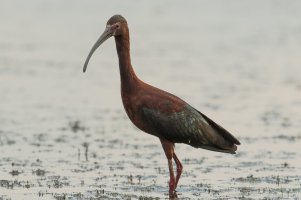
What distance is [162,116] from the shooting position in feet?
35.0

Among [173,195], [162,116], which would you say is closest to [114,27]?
[162,116]

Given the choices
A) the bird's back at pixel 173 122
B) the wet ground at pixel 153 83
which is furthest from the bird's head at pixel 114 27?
the wet ground at pixel 153 83

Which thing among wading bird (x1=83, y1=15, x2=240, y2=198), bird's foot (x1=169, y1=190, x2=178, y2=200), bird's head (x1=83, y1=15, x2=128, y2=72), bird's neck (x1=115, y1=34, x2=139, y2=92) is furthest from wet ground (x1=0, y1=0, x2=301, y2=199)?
bird's head (x1=83, y1=15, x2=128, y2=72)

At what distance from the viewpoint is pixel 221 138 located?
35.9 ft

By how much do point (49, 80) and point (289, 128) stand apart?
19.9 feet

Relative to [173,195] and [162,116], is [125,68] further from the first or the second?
[173,195]

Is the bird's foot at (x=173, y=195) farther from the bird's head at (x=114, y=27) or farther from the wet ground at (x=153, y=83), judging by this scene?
the bird's head at (x=114, y=27)

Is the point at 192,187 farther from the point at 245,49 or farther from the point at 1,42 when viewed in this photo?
the point at 1,42

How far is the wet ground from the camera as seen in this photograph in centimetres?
1130

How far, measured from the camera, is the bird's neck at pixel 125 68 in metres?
10.7

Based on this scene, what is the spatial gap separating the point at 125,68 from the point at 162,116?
0.68 metres

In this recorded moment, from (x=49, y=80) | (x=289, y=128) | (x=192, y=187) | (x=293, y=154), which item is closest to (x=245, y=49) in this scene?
(x=49, y=80)

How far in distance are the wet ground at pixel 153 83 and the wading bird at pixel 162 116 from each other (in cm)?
49

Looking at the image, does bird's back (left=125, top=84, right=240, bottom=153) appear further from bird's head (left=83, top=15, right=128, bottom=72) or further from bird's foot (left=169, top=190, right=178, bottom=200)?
bird's head (left=83, top=15, right=128, bottom=72)
